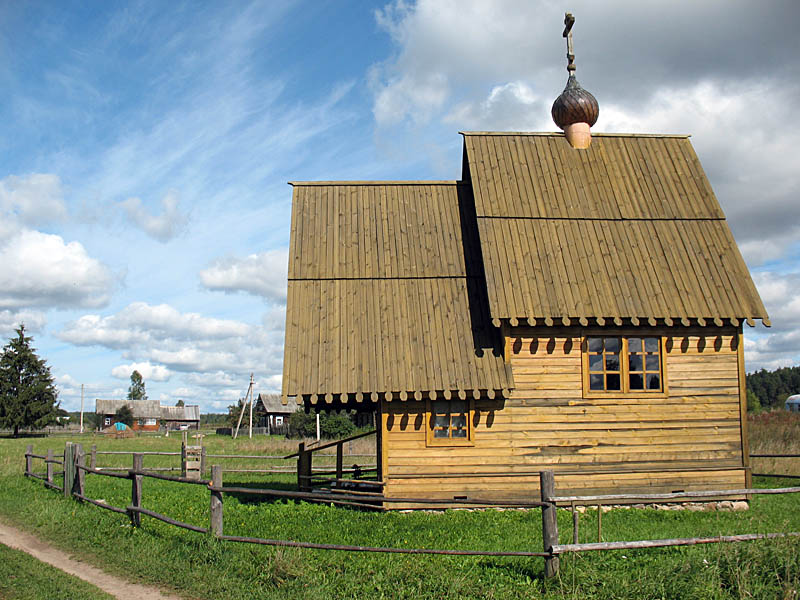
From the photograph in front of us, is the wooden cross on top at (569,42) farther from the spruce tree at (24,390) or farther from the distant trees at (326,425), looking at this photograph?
the spruce tree at (24,390)

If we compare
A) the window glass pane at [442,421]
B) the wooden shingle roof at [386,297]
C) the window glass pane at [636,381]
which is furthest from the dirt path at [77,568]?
the window glass pane at [636,381]

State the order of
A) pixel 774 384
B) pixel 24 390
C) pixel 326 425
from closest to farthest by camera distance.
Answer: pixel 326 425 < pixel 24 390 < pixel 774 384

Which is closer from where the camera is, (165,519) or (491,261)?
(165,519)

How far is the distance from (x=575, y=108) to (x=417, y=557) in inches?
557

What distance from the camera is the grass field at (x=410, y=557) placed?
26.9ft

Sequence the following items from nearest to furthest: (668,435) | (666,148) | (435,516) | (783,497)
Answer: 1. (435,516)
2. (668,435)
3. (783,497)
4. (666,148)

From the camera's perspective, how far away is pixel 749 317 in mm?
15398

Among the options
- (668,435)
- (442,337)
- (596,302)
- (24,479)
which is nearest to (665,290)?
(596,302)

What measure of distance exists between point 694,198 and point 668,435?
21.2ft

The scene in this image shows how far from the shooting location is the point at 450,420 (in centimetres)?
1522

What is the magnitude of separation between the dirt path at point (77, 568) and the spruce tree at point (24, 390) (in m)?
49.9

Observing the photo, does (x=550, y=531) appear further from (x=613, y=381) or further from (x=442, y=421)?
(x=613, y=381)

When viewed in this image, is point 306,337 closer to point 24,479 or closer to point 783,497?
point 24,479

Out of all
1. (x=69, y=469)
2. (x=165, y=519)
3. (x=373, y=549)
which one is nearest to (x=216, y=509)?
(x=165, y=519)
